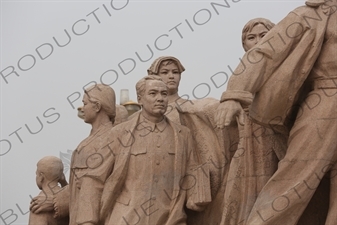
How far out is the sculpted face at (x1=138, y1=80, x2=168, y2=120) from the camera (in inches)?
420

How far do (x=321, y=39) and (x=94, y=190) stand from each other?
2254 mm

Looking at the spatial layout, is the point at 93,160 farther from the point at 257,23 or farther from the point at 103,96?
the point at 257,23

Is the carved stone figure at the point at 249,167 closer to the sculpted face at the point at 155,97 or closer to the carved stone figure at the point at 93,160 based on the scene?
the sculpted face at the point at 155,97

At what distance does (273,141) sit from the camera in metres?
10.6

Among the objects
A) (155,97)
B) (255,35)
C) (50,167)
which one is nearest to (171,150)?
(155,97)

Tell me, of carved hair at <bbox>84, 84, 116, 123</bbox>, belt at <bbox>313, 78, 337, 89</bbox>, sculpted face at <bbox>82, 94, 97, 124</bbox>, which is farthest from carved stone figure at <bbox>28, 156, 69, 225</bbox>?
Answer: belt at <bbox>313, 78, 337, 89</bbox>

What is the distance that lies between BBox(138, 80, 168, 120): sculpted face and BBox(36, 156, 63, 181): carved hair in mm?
1256

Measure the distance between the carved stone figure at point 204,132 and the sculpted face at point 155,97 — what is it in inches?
21.5

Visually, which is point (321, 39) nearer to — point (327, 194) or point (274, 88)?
point (274, 88)

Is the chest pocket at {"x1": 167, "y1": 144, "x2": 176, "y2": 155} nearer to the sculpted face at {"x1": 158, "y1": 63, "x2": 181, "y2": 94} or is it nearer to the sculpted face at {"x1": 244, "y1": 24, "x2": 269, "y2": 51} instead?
the sculpted face at {"x1": 158, "y1": 63, "x2": 181, "y2": 94}

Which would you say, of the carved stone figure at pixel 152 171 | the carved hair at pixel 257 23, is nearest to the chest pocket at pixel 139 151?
the carved stone figure at pixel 152 171

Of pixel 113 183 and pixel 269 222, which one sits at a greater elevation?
pixel 113 183

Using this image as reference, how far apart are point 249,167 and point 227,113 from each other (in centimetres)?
86

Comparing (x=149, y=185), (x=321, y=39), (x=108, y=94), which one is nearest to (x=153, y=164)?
(x=149, y=185)
